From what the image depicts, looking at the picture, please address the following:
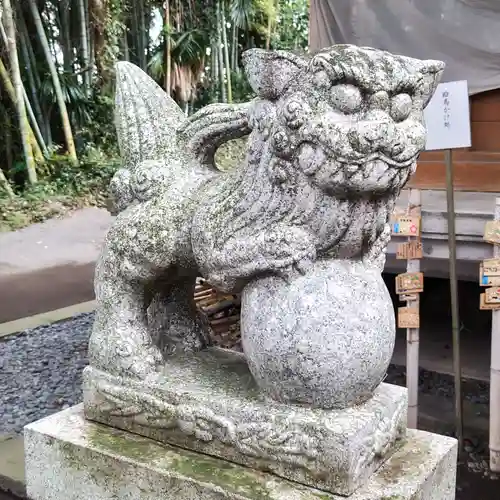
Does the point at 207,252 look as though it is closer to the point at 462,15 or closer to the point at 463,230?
the point at 463,230

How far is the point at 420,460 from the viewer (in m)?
1.69

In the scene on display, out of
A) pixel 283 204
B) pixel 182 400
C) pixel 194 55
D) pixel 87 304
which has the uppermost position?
pixel 194 55

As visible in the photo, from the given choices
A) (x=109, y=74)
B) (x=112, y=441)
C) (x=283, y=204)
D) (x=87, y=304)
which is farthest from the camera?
(x=109, y=74)

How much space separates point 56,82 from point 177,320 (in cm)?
815

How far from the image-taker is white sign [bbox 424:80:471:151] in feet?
9.71

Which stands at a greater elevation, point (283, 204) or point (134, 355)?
point (283, 204)

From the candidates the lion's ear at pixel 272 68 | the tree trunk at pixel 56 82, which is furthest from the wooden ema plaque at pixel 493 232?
the tree trunk at pixel 56 82

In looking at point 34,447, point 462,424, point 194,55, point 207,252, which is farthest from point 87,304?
point 194,55

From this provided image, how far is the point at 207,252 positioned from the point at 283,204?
0.80ft

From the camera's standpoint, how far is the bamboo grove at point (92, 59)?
9.09 m

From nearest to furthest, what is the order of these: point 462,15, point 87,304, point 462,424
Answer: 1. point 462,424
2. point 462,15
3. point 87,304

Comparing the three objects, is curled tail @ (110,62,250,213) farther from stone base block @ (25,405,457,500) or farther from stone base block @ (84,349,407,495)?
stone base block @ (25,405,457,500)

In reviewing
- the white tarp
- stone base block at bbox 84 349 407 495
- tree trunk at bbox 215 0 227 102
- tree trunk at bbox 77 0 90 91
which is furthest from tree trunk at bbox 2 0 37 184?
stone base block at bbox 84 349 407 495

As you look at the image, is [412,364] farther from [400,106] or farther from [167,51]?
[167,51]
